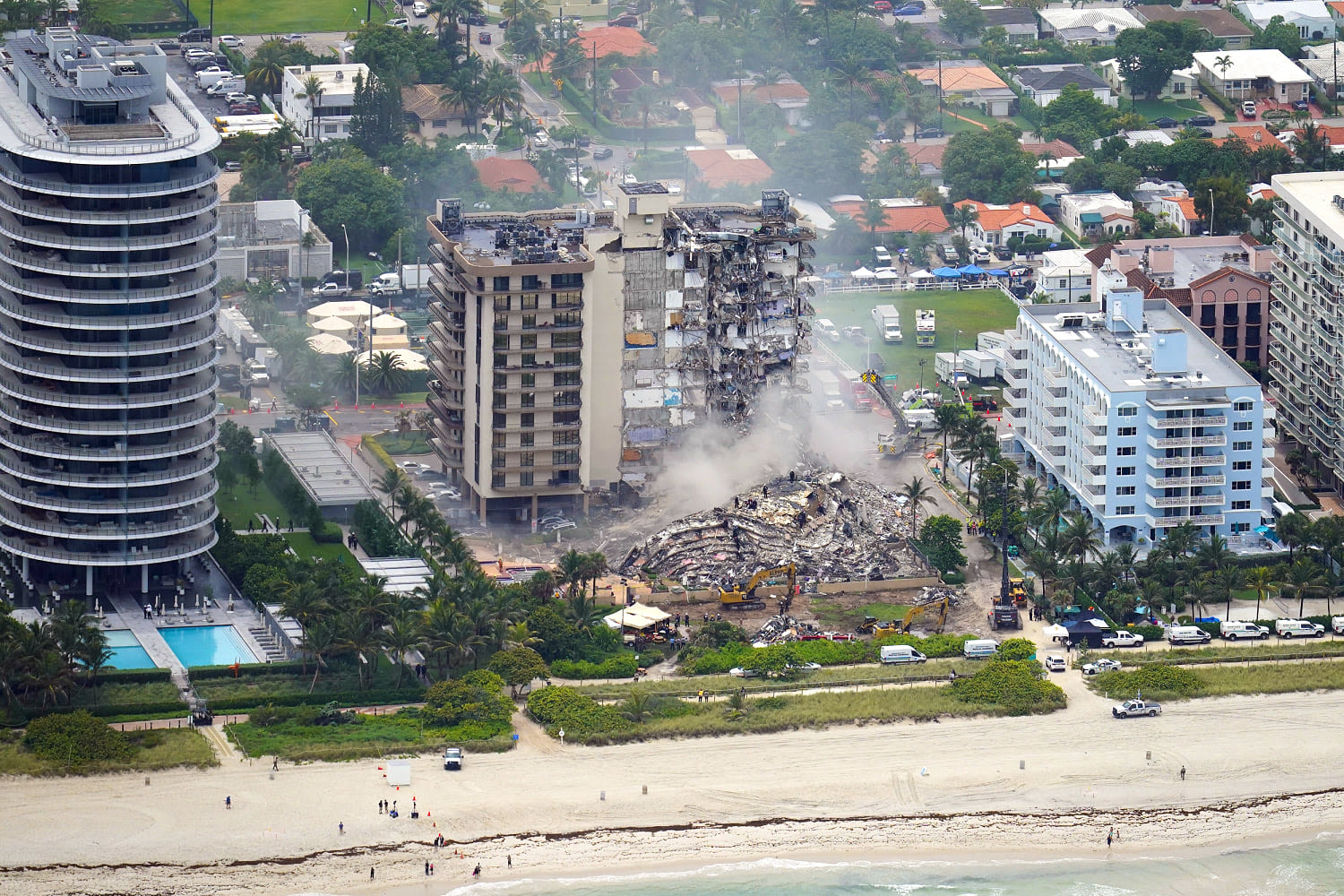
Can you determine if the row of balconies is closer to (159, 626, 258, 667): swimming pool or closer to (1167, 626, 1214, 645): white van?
(159, 626, 258, 667): swimming pool

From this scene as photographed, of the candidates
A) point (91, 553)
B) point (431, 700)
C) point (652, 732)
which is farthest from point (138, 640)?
point (652, 732)

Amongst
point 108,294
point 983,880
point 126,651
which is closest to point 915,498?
point 983,880

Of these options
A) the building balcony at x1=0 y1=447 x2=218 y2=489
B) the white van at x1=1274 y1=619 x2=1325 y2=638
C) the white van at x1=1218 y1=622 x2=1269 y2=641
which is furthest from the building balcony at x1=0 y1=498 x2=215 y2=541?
the white van at x1=1274 y1=619 x2=1325 y2=638

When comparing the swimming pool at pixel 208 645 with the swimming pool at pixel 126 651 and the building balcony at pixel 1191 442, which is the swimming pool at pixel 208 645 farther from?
the building balcony at pixel 1191 442

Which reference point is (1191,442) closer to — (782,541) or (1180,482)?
(1180,482)

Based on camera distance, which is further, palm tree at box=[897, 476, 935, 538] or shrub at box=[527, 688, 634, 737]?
palm tree at box=[897, 476, 935, 538]

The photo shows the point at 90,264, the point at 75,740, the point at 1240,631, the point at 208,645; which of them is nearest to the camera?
the point at 75,740

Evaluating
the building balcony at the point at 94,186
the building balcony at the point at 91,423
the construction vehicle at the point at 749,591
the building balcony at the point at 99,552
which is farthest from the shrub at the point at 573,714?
the building balcony at the point at 94,186
